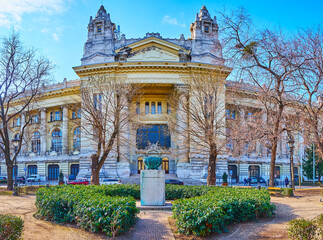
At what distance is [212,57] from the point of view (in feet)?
164

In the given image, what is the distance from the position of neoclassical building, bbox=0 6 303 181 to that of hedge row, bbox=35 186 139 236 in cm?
2981

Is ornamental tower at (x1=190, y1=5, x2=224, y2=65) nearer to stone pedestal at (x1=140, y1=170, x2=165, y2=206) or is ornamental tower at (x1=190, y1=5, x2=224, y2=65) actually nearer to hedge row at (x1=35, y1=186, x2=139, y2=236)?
stone pedestal at (x1=140, y1=170, x2=165, y2=206)

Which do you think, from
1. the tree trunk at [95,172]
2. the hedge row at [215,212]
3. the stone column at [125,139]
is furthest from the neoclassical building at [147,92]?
the hedge row at [215,212]

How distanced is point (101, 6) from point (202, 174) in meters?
31.2

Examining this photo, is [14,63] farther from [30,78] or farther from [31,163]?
[31,163]

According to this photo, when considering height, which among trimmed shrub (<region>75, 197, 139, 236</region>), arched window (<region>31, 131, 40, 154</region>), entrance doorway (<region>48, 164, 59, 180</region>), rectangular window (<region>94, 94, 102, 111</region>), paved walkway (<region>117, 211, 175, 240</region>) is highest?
rectangular window (<region>94, 94, 102, 111</region>)

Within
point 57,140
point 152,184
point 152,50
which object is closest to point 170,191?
point 152,184

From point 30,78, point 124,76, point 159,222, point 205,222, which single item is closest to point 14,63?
point 30,78

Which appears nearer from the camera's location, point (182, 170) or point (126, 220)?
point (126, 220)

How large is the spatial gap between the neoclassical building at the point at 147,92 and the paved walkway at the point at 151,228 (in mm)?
28103

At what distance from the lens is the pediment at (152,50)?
49562mm

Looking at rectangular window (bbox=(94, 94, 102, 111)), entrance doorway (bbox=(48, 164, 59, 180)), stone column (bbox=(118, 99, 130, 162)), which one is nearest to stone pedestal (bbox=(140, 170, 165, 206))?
rectangular window (bbox=(94, 94, 102, 111))

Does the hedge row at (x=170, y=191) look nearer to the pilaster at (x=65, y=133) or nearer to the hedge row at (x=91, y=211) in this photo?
the hedge row at (x=91, y=211)

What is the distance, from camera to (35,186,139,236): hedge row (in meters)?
11.5
